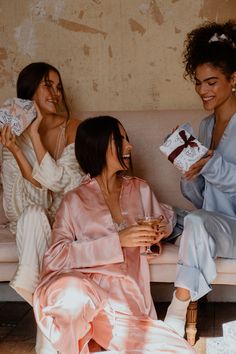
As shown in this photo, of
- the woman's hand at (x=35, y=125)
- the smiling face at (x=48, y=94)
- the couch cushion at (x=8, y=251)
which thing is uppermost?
the smiling face at (x=48, y=94)

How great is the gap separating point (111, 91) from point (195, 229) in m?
1.30

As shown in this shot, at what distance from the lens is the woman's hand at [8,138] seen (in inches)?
123

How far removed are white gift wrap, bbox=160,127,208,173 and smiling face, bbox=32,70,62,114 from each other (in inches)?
28.5

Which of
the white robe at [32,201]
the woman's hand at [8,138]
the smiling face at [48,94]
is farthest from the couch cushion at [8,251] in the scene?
the smiling face at [48,94]

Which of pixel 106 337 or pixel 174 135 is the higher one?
pixel 174 135

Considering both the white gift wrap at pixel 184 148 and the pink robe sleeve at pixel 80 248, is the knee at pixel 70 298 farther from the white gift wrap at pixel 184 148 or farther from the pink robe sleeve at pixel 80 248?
the white gift wrap at pixel 184 148

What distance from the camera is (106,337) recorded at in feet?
8.93

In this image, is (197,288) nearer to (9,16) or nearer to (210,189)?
(210,189)

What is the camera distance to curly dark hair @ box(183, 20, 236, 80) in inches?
120

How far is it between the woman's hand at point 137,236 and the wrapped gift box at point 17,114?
27.1 inches

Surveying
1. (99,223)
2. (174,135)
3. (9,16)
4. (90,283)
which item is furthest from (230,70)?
(9,16)

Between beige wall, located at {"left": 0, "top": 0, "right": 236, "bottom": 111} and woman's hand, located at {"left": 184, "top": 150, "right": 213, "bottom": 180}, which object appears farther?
beige wall, located at {"left": 0, "top": 0, "right": 236, "bottom": 111}

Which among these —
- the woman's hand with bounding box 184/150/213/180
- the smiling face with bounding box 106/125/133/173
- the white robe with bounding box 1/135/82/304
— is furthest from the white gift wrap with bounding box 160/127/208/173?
the white robe with bounding box 1/135/82/304

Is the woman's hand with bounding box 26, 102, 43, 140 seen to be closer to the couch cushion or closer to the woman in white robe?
the woman in white robe
